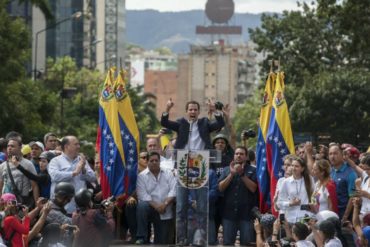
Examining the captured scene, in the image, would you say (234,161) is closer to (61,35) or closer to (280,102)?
(280,102)

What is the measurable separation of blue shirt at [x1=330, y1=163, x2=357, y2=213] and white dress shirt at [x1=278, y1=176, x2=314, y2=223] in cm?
51

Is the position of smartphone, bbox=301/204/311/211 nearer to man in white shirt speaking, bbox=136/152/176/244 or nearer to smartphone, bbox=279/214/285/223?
smartphone, bbox=279/214/285/223

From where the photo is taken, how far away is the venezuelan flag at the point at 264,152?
826 inches

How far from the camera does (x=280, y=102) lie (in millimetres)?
22438

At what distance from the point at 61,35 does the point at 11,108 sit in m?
92.8

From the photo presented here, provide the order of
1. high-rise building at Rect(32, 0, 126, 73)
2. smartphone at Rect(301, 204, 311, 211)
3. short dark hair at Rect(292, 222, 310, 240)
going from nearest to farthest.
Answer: short dark hair at Rect(292, 222, 310, 240), smartphone at Rect(301, 204, 311, 211), high-rise building at Rect(32, 0, 126, 73)

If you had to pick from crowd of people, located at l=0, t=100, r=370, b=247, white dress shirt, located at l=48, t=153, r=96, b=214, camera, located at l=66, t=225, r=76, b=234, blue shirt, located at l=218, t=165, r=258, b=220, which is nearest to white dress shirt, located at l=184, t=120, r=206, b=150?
crowd of people, located at l=0, t=100, r=370, b=247

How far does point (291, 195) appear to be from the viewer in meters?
19.7

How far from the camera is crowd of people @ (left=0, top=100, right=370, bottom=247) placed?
17.0 metres

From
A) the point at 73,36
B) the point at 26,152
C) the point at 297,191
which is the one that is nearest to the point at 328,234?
the point at 297,191

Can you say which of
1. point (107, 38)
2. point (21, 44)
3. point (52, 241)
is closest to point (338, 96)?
point (21, 44)

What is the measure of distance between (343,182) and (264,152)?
91.5 inches

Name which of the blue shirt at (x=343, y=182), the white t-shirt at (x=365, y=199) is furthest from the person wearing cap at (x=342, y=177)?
the white t-shirt at (x=365, y=199)

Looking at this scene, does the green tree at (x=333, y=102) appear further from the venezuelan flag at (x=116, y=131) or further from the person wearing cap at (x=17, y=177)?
the person wearing cap at (x=17, y=177)
